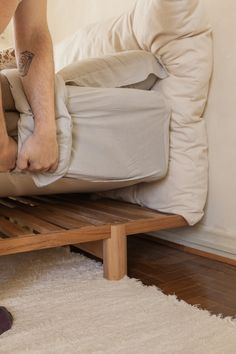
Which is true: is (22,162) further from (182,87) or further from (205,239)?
(205,239)

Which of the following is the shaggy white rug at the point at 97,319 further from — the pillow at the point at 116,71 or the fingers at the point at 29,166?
the pillow at the point at 116,71

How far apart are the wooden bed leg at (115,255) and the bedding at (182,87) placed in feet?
0.77

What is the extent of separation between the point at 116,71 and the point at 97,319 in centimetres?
69

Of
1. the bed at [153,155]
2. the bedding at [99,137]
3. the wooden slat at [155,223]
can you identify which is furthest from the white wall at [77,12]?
the wooden slat at [155,223]

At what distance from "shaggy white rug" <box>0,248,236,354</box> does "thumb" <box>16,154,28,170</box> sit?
304 mm

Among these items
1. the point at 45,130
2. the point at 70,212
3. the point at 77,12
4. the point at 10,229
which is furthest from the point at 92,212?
the point at 77,12

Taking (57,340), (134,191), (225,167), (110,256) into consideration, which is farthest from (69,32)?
(57,340)

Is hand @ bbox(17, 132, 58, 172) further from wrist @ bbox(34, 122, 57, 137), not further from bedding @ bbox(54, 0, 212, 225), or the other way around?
bedding @ bbox(54, 0, 212, 225)

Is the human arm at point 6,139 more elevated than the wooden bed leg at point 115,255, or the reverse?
the human arm at point 6,139

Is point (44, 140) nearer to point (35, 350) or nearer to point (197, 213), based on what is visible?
point (35, 350)

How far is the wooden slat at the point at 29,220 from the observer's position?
0.96 metres

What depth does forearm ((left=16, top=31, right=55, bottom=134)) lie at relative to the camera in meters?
0.86

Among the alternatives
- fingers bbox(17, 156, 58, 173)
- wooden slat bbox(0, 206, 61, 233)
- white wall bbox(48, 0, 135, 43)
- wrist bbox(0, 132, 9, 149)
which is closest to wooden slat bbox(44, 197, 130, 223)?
wooden slat bbox(0, 206, 61, 233)

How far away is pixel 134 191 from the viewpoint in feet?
4.27
